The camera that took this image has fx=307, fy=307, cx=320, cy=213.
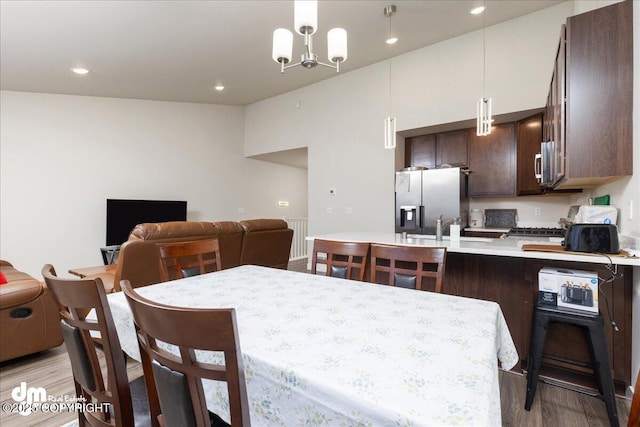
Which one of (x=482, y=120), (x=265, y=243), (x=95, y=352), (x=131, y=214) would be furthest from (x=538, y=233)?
(x=131, y=214)

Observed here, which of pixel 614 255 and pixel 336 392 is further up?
pixel 614 255

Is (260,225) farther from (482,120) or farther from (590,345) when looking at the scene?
(590,345)

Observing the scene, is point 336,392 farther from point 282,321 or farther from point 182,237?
point 182,237

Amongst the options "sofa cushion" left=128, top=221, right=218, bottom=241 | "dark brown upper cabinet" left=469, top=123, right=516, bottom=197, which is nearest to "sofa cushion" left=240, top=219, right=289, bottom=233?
"sofa cushion" left=128, top=221, right=218, bottom=241

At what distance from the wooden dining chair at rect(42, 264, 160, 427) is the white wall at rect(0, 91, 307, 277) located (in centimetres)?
468

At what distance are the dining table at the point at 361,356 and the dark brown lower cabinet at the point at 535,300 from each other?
1159 millimetres

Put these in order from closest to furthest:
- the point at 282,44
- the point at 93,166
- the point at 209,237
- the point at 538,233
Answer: the point at 282,44 → the point at 209,237 → the point at 538,233 → the point at 93,166

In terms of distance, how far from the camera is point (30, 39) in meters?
3.35

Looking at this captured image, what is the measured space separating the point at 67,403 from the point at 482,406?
240 cm

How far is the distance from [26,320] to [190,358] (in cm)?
250

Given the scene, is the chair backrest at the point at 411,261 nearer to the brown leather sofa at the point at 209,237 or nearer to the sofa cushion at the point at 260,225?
the brown leather sofa at the point at 209,237

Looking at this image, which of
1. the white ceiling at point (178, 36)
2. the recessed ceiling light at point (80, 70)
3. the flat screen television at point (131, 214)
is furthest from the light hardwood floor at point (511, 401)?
the recessed ceiling light at point (80, 70)

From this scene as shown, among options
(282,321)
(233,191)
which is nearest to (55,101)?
(233,191)

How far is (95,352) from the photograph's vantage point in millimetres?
1045
